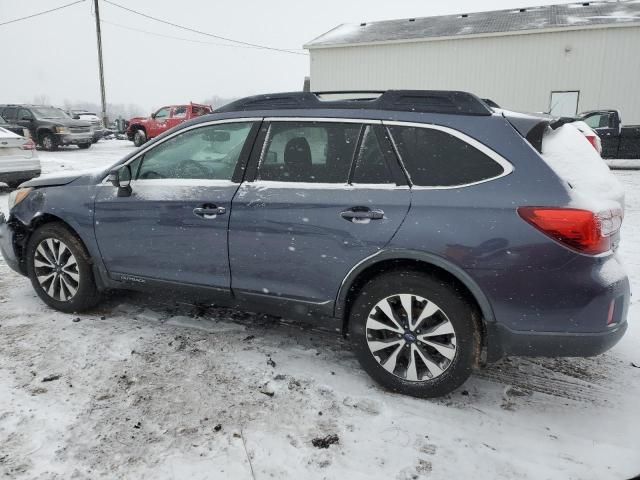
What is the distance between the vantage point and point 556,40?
1817 centimetres

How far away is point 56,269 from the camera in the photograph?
3.86 meters

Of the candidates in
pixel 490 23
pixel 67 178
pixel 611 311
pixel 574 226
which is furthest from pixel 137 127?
pixel 611 311

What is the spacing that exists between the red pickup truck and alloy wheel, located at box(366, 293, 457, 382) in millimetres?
18279

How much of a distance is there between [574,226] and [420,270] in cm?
80

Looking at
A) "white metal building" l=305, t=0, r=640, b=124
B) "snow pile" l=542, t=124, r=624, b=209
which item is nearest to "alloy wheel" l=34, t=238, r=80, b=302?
"snow pile" l=542, t=124, r=624, b=209

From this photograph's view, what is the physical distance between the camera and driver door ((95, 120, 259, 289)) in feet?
10.5

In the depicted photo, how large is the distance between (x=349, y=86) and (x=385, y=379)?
20249 millimetres

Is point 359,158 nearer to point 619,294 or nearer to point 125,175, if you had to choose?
point 619,294

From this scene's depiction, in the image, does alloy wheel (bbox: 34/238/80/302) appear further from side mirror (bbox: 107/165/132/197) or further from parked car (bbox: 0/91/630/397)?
side mirror (bbox: 107/165/132/197)

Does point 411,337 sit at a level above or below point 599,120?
below

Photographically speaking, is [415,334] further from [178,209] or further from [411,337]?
[178,209]

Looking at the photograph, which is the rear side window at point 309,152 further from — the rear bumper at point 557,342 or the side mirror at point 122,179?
the rear bumper at point 557,342

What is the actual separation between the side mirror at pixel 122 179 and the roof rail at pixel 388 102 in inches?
34.7

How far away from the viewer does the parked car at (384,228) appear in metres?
2.42
